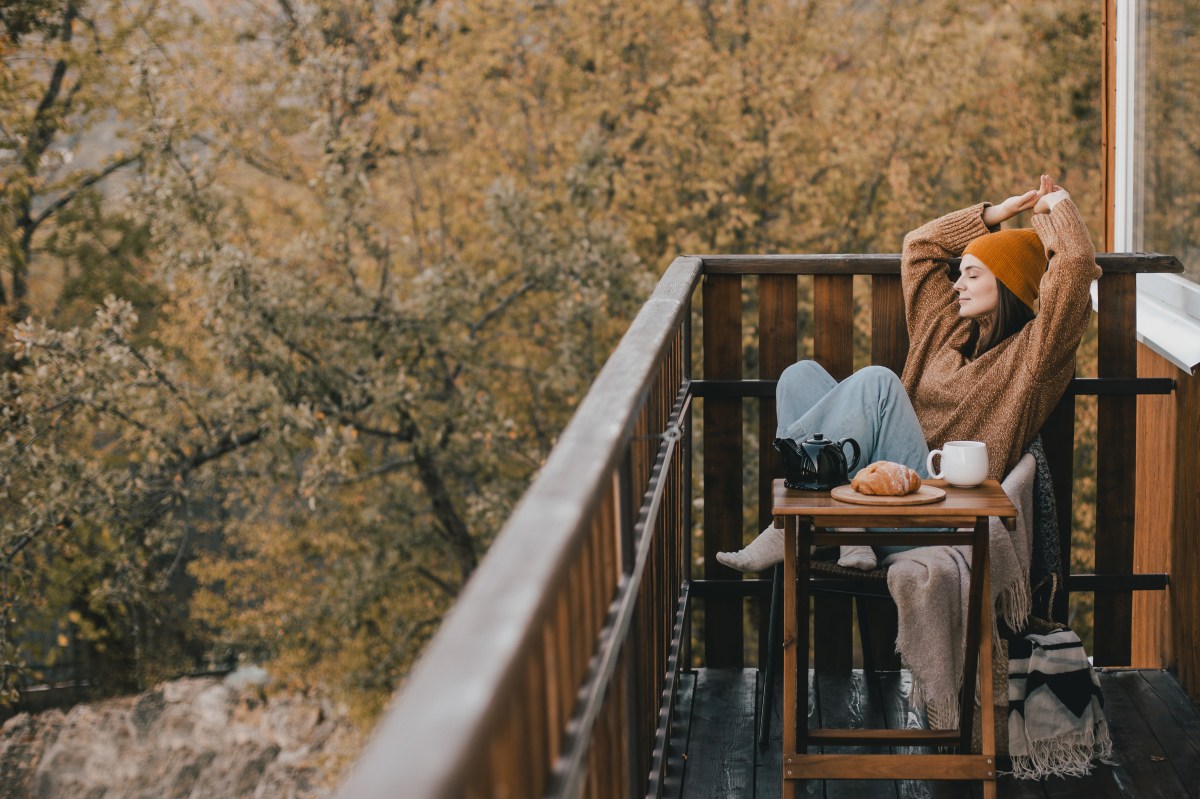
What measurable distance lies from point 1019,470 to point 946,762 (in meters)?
0.68

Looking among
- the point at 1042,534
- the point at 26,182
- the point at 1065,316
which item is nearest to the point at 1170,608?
the point at 1042,534

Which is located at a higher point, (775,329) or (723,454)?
(775,329)

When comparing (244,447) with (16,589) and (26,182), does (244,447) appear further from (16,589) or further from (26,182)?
(26,182)

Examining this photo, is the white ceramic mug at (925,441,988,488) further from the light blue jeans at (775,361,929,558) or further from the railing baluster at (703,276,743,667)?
the railing baluster at (703,276,743,667)

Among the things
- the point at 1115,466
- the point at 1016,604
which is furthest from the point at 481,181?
the point at 1016,604

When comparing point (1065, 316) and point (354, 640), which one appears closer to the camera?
point (1065, 316)

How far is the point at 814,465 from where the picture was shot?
91.4 inches

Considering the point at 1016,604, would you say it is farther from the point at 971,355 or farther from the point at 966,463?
the point at 971,355

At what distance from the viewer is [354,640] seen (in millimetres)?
11727

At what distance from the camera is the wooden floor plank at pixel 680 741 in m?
2.48

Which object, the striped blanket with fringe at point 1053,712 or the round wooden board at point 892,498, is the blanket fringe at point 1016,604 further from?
the round wooden board at point 892,498

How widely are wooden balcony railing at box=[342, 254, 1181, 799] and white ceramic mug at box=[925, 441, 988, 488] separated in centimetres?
51

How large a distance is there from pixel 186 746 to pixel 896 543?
36.0 feet

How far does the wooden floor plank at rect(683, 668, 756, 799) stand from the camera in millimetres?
2506
